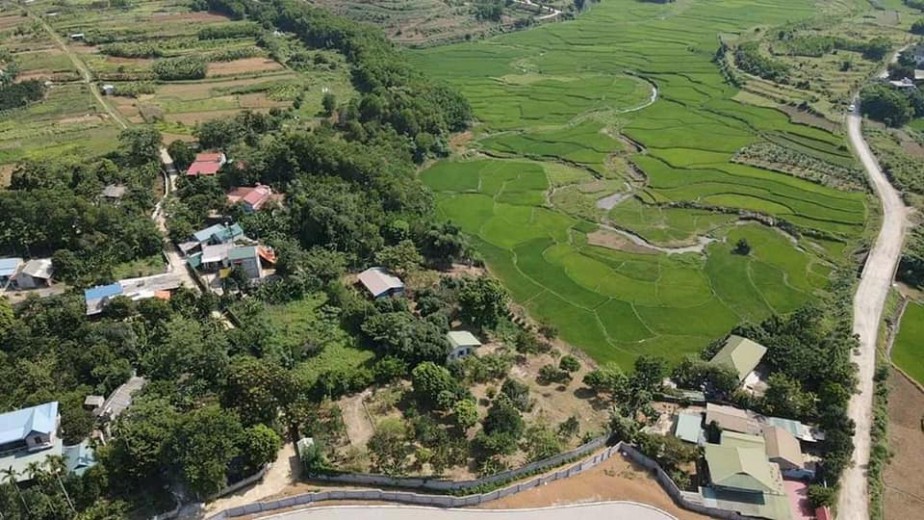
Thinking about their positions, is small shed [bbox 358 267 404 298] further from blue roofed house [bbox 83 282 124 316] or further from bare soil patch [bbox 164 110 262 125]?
bare soil patch [bbox 164 110 262 125]

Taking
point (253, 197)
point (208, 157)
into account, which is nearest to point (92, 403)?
point (253, 197)

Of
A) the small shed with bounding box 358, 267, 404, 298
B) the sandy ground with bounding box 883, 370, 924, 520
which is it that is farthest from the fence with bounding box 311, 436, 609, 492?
the sandy ground with bounding box 883, 370, 924, 520

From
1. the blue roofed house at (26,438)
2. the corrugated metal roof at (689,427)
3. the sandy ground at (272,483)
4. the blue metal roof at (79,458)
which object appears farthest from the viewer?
the corrugated metal roof at (689,427)


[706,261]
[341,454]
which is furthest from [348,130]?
[341,454]

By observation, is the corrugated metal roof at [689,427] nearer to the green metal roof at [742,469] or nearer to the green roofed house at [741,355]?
the green metal roof at [742,469]

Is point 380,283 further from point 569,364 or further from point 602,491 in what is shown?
point 602,491

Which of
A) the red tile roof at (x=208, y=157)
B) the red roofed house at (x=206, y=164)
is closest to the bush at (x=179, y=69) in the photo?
the red roofed house at (x=206, y=164)

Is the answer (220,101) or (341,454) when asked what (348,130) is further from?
(341,454)
